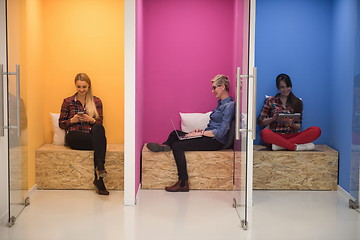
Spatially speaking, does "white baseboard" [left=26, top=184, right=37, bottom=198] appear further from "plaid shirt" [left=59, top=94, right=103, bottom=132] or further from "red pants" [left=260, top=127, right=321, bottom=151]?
"red pants" [left=260, top=127, right=321, bottom=151]

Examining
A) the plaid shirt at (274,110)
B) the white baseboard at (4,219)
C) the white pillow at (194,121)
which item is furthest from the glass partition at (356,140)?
the white baseboard at (4,219)

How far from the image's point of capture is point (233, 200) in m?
5.55

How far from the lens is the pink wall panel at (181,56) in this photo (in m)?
6.57

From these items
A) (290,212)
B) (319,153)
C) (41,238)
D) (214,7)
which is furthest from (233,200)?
(214,7)

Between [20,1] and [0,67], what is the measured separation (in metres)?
0.90

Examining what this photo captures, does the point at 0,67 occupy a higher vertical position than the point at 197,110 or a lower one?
higher

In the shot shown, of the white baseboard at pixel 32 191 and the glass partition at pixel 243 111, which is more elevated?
the glass partition at pixel 243 111

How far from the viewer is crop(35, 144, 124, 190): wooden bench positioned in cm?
590

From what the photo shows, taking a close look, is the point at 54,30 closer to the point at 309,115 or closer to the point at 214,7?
the point at 214,7

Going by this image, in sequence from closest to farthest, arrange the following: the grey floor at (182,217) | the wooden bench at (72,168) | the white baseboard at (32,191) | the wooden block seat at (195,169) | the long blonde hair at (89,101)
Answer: the grey floor at (182,217), the white baseboard at (32,191), the wooden bench at (72,168), the wooden block seat at (195,169), the long blonde hair at (89,101)

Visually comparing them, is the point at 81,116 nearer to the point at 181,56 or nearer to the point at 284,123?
the point at 181,56

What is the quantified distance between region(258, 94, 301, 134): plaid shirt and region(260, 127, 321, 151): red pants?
0.41 ft

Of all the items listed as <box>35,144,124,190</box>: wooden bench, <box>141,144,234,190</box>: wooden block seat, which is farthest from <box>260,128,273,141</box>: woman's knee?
<box>35,144,124,190</box>: wooden bench

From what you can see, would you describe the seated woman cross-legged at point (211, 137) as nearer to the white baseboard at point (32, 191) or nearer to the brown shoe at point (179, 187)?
the brown shoe at point (179, 187)
